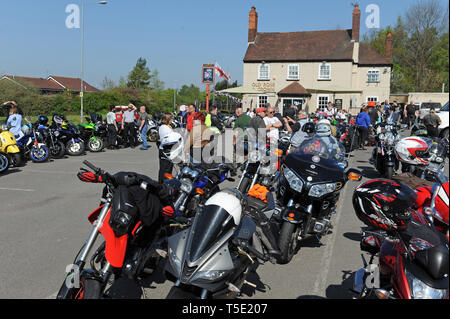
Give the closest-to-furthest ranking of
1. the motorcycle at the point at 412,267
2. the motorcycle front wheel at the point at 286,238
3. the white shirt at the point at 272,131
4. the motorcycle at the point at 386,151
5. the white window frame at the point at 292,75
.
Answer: the motorcycle at the point at 412,267, the motorcycle front wheel at the point at 286,238, the motorcycle at the point at 386,151, the white shirt at the point at 272,131, the white window frame at the point at 292,75

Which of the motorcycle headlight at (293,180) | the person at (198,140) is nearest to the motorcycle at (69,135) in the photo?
the person at (198,140)

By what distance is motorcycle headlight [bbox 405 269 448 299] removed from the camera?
2074mm

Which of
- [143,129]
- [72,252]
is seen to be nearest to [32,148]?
[143,129]

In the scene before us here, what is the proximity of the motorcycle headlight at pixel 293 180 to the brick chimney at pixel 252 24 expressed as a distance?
38.0m

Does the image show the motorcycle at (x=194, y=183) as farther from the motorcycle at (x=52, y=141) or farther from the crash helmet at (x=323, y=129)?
the motorcycle at (x=52, y=141)

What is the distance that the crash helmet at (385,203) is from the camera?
2662 millimetres

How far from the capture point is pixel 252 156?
7031 mm

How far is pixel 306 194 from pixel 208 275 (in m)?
2.20

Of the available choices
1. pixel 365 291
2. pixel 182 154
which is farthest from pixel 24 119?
pixel 365 291

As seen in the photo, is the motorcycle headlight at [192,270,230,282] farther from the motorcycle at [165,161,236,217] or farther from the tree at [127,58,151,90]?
the tree at [127,58,151,90]

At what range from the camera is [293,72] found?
128 feet

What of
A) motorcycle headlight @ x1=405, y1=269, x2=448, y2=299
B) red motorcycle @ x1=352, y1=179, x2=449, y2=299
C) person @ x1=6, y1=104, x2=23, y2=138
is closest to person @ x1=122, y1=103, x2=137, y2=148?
person @ x1=6, y1=104, x2=23, y2=138
